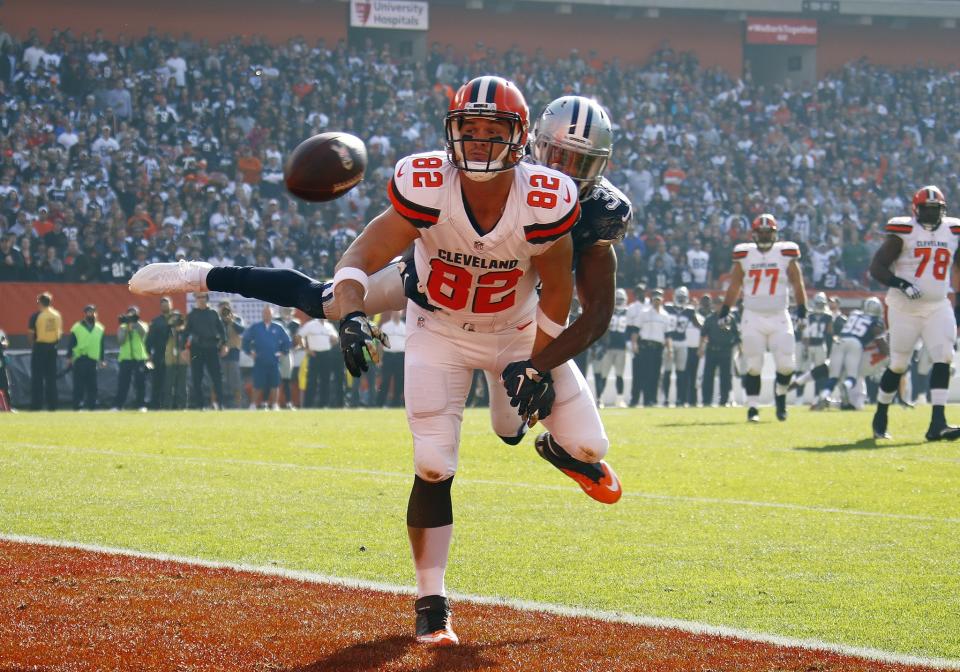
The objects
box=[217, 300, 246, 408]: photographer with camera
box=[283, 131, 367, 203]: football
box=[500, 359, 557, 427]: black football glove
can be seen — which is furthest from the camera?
box=[217, 300, 246, 408]: photographer with camera

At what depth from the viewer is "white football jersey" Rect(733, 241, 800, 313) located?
1341cm

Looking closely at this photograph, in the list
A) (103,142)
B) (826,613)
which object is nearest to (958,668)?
(826,613)

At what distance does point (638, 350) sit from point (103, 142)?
901 centimetres

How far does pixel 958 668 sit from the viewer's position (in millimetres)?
3561

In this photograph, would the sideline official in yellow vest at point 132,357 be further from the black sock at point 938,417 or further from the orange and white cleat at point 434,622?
the orange and white cleat at point 434,622

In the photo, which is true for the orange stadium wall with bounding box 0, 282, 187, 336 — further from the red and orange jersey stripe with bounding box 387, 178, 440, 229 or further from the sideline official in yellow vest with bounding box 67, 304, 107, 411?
the red and orange jersey stripe with bounding box 387, 178, 440, 229

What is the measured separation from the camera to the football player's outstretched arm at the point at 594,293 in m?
4.28

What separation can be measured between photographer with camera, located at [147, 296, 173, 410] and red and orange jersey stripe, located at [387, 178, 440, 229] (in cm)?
1291

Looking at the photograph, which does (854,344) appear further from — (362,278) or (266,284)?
(362,278)

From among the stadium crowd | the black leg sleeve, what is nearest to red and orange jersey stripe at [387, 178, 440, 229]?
the black leg sleeve

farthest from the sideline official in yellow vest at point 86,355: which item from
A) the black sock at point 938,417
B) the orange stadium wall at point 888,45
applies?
the orange stadium wall at point 888,45

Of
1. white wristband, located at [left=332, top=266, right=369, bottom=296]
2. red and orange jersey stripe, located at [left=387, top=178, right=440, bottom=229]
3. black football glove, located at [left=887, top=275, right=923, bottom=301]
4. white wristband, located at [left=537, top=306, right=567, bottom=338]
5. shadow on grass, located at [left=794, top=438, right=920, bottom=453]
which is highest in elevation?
red and orange jersey stripe, located at [left=387, top=178, right=440, bottom=229]

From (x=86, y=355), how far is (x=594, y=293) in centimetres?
1283

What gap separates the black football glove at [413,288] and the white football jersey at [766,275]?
9.43 m
